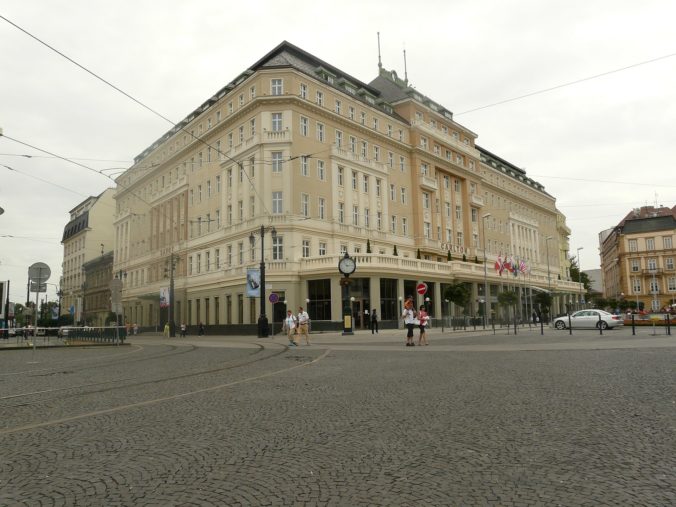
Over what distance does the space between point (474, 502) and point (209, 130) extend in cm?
5402

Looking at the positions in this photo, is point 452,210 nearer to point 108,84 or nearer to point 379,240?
point 379,240

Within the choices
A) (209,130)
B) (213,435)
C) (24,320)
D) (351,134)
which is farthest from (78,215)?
(213,435)

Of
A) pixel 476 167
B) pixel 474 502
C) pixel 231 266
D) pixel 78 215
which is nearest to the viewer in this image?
pixel 474 502

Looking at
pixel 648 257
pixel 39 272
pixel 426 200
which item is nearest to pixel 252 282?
pixel 39 272

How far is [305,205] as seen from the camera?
46.9 metres

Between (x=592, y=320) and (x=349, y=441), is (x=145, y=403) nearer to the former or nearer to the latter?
(x=349, y=441)

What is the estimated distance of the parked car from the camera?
3531cm

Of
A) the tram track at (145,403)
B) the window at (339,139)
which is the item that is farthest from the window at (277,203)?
the tram track at (145,403)

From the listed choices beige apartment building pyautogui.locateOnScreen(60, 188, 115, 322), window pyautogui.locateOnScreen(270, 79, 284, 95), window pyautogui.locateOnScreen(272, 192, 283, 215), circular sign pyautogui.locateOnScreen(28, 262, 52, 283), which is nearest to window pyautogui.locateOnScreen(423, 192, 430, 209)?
window pyautogui.locateOnScreen(272, 192, 283, 215)

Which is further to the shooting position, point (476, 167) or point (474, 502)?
point (476, 167)

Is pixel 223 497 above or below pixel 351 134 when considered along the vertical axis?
below

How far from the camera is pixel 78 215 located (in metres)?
105

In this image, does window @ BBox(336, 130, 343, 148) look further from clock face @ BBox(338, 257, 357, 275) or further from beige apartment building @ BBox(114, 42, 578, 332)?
clock face @ BBox(338, 257, 357, 275)

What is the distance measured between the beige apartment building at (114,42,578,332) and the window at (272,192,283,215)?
0.10 meters
